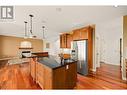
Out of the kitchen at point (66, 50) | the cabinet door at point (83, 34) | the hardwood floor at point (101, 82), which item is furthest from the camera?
the cabinet door at point (83, 34)

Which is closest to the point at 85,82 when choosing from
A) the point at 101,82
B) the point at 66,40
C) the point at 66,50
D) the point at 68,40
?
the point at 101,82

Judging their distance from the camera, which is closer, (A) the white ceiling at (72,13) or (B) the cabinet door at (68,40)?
(A) the white ceiling at (72,13)

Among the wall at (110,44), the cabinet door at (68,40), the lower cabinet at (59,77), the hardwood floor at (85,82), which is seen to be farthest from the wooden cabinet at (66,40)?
the lower cabinet at (59,77)

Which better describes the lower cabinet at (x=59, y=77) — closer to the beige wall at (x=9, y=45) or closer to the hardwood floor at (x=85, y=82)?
the hardwood floor at (x=85, y=82)

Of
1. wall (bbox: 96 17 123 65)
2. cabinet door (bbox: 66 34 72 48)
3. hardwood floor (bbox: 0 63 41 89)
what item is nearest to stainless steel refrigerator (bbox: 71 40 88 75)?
cabinet door (bbox: 66 34 72 48)

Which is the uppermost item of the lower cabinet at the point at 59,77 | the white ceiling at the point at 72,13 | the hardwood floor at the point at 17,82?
the white ceiling at the point at 72,13

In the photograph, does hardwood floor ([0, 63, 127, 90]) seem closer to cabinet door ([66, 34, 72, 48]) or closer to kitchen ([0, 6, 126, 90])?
kitchen ([0, 6, 126, 90])

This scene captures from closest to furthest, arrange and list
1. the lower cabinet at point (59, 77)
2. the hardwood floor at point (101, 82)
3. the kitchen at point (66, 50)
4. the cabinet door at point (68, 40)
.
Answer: the lower cabinet at point (59, 77), the kitchen at point (66, 50), the hardwood floor at point (101, 82), the cabinet door at point (68, 40)

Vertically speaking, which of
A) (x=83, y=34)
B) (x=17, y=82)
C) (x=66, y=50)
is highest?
(x=83, y=34)

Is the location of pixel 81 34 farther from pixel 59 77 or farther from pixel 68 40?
pixel 59 77

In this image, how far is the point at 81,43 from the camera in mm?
5426

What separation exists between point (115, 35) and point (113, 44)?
2.02 ft

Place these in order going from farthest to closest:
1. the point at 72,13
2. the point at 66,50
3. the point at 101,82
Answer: the point at 66,50 < the point at 101,82 < the point at 72,13
